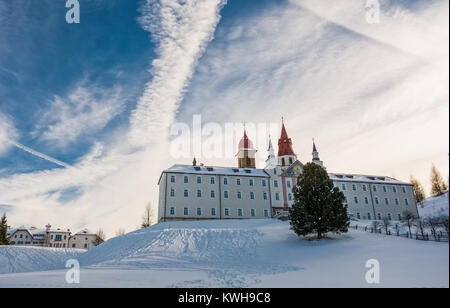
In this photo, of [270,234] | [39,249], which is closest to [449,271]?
[270,234]

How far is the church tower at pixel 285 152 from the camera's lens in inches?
2201

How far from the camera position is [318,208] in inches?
1038

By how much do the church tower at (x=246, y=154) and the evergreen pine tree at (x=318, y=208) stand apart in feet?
93.0

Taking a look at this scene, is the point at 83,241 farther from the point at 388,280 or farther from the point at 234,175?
the point at 388,280

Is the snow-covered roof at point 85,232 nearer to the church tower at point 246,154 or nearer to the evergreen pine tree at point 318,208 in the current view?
the church tower at point 246,154

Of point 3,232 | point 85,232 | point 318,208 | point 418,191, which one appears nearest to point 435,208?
point 418,191

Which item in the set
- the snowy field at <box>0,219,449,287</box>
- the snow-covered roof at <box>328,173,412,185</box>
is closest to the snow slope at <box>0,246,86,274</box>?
the snowy field at <box>0,219,449,287</box>

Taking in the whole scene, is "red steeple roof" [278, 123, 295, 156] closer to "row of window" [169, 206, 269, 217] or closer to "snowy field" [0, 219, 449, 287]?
"row of window" [169, 206, 269, 217]

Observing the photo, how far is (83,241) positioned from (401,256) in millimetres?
81984

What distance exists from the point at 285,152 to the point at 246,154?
7.23m

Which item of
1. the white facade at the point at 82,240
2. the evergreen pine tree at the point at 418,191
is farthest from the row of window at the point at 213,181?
the evergreen pine tree at the point at 418,191

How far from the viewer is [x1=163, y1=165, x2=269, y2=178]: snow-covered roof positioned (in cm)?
4565

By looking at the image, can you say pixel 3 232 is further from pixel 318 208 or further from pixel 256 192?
pixel 318 208
